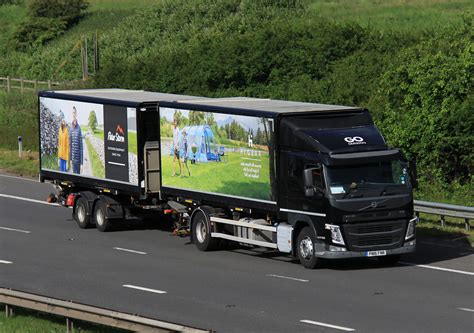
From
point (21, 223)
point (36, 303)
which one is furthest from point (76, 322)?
point (21, 223)

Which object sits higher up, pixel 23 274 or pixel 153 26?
pixel 153 26

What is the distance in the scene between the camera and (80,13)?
283 feet

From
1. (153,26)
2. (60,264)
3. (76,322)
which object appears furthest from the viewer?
(153,26)

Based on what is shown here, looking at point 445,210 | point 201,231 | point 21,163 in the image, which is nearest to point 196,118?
point 201,231

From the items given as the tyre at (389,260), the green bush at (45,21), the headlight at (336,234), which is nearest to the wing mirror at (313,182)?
the headlight at (336,234)

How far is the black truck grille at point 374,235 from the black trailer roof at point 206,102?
9.36 ft

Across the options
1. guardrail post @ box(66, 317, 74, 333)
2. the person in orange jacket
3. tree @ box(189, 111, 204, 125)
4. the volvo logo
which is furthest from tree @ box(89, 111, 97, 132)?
guardrail post @ box(66, 317, 74, 333)

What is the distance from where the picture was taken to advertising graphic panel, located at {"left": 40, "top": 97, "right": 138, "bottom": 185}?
102 ft

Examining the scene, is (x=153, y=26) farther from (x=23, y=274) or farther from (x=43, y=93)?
(x=23, y=274)

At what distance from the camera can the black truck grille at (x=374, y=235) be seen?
24875 mm

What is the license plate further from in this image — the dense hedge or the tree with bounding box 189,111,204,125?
the dense hedge

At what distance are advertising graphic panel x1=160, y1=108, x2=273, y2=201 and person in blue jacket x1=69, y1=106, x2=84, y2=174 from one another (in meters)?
3.64

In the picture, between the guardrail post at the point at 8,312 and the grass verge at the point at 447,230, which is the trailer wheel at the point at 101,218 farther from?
the guardrail post at the point at 8,312

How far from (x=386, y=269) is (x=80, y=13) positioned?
63657 mm
